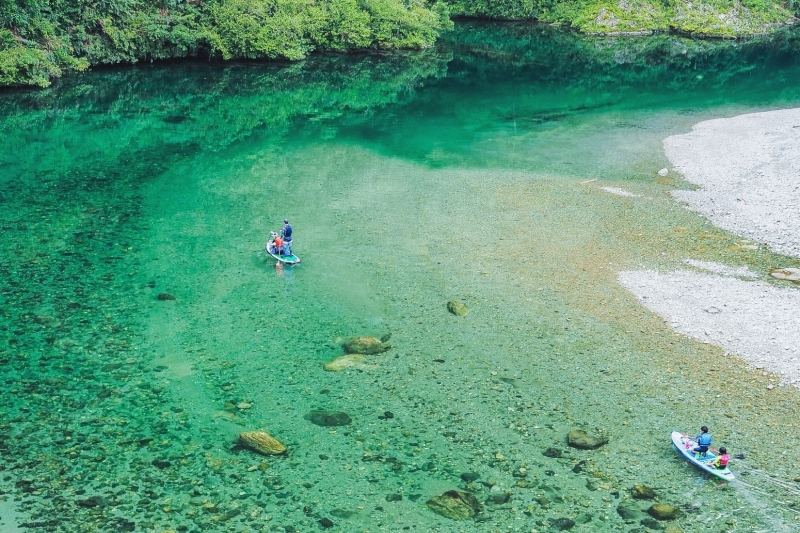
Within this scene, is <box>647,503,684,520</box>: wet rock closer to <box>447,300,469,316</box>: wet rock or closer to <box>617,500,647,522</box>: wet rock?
<box>617,500,647,522</box>: wet rock

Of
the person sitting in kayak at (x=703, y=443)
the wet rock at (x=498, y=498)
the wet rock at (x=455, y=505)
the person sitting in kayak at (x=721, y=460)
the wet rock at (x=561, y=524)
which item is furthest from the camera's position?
the person sitting in kayak at (x=703, y=443)

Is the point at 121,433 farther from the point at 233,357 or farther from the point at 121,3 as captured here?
the point at 121,3

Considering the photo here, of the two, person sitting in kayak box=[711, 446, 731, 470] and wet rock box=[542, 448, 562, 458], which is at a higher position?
person sitting in kayak box=[711, 446, 731, 470]

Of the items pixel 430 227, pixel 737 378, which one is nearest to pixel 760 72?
pixel 430 227

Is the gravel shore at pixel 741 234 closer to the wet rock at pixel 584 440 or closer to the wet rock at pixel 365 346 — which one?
the wet rock at pixel 584 440

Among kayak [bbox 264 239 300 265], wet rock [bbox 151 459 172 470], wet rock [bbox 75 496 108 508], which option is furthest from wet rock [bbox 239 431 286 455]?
kayak [bbox 264 239 300 265]

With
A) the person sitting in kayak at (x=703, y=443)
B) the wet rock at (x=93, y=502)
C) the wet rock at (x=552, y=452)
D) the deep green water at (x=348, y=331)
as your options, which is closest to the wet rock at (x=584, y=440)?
the deep green water at (x=348, y=331)
